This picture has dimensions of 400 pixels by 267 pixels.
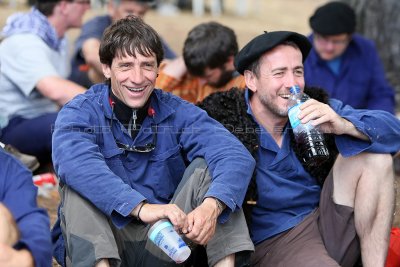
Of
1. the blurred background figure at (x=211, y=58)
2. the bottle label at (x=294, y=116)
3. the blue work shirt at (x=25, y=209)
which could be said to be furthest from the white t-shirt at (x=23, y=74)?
A: the blue work shirt at (x=25, y=209)

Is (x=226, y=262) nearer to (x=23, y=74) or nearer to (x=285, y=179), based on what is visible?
(x=285, y=179)

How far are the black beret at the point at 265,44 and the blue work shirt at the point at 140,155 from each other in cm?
45

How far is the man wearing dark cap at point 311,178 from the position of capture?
3.98 m

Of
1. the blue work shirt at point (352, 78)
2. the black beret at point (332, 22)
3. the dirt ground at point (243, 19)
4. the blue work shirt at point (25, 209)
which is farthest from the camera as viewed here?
the dirt ground at point (243, 19)

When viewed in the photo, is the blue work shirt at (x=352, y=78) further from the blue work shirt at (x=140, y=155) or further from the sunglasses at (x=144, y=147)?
the sunglasses at (x=144, y=147)

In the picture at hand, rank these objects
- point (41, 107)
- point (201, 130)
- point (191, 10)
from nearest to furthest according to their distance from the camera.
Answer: point (201, 130) → point (41, 107) → point (191, 10)

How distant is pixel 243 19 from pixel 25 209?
10848 millimetres

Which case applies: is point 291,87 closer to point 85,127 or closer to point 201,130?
point 201,130

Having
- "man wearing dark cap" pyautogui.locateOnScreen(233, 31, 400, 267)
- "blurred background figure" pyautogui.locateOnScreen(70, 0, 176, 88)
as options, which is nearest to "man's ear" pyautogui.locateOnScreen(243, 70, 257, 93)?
"man wearing dark cap" pyautogui.locateOnScreen(233, 31, 400, 267)

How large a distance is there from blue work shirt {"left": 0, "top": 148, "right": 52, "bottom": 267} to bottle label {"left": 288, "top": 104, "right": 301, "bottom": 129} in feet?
4.64

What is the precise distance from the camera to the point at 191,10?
14156mm

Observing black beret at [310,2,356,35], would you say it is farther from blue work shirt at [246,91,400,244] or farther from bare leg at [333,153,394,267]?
bare leg at [333,153,394,267]

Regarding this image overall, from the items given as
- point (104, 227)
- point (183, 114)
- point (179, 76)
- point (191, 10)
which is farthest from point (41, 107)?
point (191, 10)

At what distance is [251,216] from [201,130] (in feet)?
1.85
